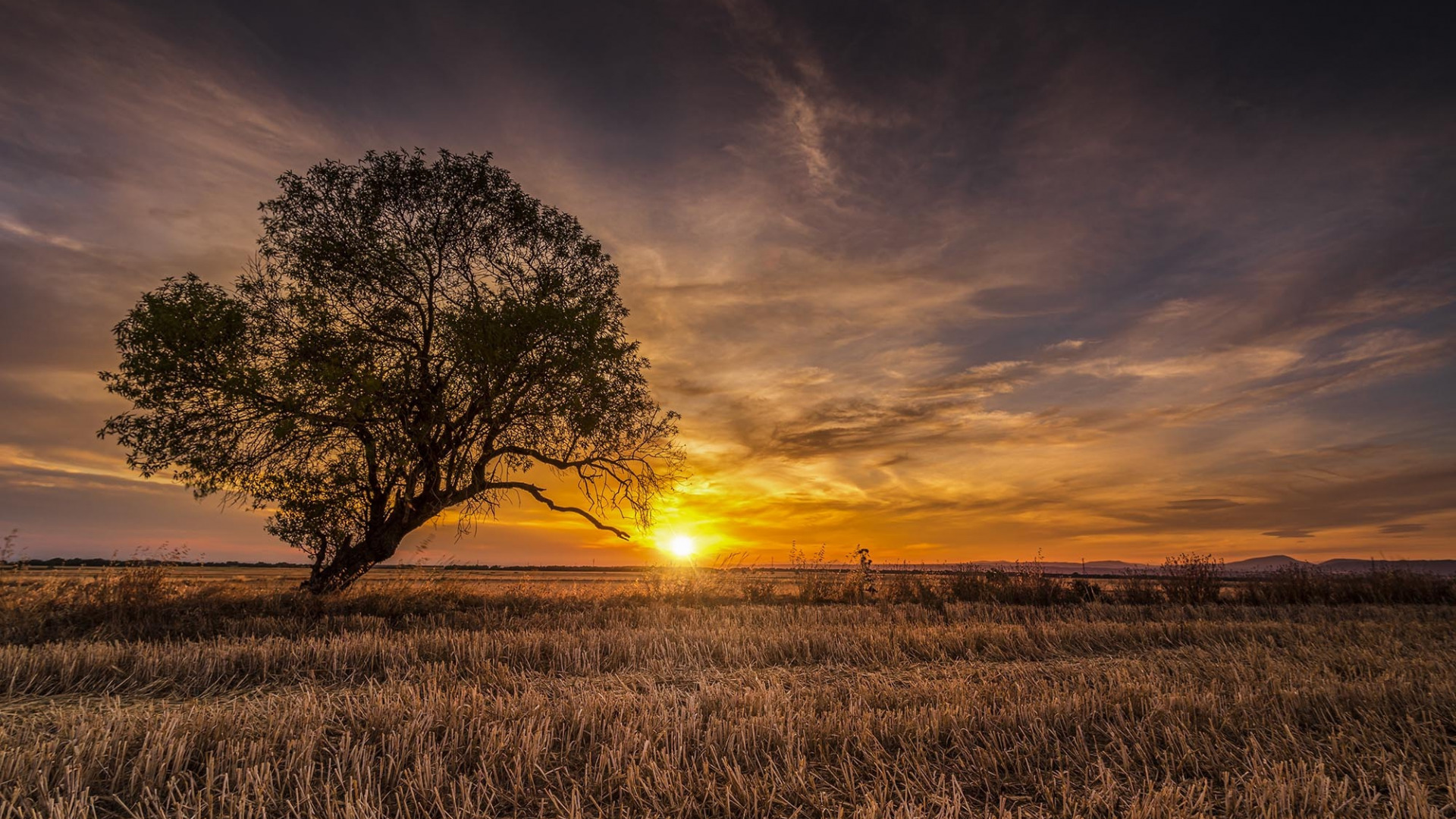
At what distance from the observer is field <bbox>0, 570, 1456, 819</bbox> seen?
4074mm

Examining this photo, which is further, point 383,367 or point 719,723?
point 383,367

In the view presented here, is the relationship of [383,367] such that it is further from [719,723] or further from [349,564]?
[719,723]

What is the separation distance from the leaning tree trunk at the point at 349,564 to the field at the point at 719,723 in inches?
173

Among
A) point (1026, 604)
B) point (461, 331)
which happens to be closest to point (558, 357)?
point (461, 331)

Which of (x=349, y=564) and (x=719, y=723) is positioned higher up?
(x=349, y=564)

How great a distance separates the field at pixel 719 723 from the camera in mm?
4074

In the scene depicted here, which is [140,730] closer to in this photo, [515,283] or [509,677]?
[509,677]

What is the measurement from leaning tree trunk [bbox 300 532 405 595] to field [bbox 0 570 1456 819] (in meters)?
4.40

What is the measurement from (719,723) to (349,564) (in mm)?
13664

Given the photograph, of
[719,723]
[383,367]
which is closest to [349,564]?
[383,367]

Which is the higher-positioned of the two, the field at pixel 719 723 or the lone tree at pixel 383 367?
the lone tree at pixel 383 367

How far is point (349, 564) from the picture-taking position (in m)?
15.8

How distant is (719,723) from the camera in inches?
206

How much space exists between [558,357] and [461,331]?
2.25 m
